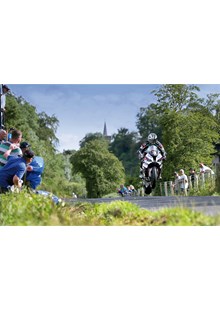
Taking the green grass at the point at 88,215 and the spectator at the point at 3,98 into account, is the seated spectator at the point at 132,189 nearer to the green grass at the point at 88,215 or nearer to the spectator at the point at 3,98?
the green grass at the point at 88,215

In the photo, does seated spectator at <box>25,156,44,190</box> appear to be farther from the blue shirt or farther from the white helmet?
the white helmet

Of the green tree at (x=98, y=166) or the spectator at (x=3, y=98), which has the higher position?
the spectator at (x=3, y=98)

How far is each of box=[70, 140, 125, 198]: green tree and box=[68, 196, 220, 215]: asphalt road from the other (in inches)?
18.0

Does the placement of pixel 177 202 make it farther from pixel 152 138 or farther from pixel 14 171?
pixel 14 171

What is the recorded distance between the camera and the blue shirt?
8.35 meters

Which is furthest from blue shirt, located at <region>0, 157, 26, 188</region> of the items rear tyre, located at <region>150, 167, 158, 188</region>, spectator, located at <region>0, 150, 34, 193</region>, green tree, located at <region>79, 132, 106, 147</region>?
rear tyre, located at <region>150, 167, 158, 188</region>

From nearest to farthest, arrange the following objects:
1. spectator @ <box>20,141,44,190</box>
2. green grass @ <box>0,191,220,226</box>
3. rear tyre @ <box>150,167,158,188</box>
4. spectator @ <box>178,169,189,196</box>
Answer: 1. green grass @ <box>0,191,220,226</box>
2. spectator @ <box>178,169,189,196</box>
3. spectator @ <box>20,141,44,190</box>
4. rear tyre @ <box>150,167,158,188</box>

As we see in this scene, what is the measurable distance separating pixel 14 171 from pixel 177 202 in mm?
2320

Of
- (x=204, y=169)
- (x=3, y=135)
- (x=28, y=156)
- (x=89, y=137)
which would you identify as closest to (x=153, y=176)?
(x=204, y=169)

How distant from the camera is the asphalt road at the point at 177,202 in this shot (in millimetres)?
7613

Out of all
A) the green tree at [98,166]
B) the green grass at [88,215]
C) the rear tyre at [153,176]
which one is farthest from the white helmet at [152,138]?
the green grass at [88,215]

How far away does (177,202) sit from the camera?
7758 millimetres
